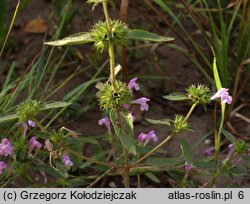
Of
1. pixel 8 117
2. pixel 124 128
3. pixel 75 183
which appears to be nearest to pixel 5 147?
pixel 8 117

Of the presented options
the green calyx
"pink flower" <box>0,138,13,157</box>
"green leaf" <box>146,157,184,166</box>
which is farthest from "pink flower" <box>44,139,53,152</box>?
"green leaf" <box>146,157,184,166</box>

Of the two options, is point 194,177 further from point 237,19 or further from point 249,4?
point 237,19

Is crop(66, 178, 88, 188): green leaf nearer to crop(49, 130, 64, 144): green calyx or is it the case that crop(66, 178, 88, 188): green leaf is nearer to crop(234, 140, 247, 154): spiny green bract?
crop(49, 130, 64, 144): green calyx

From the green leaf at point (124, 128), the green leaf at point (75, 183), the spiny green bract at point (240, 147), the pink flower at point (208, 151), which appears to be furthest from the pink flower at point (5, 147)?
the pink flower at point (208, 151)

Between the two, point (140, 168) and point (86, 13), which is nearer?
point (140, 168)

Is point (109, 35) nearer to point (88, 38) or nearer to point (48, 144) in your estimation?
point (88, 38)

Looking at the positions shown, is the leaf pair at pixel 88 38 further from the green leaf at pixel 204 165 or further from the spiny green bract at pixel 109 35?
the green leaf at pixel 204 165

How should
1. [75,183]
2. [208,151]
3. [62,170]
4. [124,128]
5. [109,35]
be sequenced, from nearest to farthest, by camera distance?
[109,35], [124,128], [62,170], [75,183], [208,151]

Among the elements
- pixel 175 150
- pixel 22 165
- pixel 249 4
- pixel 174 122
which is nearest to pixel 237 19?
pixel 249 4
